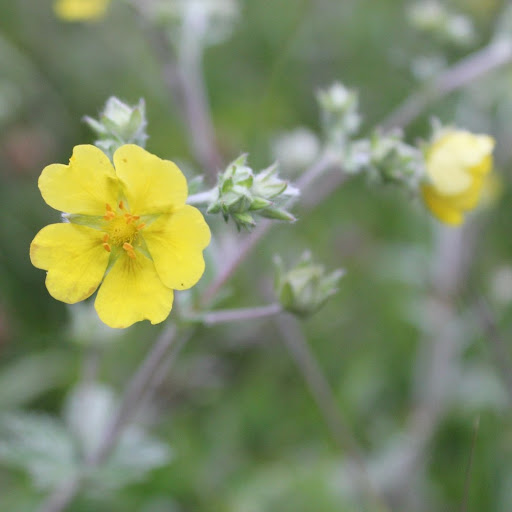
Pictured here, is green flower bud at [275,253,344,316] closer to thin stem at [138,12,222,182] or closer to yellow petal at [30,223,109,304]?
yellow petal at [30,223,109,304]

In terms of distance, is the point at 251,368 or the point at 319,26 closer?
the point at 251,368

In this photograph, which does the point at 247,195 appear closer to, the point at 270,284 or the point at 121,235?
the point at 121,235

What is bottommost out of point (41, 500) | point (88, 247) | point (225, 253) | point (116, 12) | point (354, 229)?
point (88, 247)

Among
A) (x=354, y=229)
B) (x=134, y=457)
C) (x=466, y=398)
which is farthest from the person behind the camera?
(x=354, y=229)

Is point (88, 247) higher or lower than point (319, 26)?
lower

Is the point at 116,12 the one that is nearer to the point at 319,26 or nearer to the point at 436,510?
the point at 319,26

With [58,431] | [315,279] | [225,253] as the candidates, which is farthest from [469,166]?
[58,431]

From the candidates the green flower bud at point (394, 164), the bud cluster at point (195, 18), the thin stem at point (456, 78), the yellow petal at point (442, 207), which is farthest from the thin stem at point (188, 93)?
the yellow petal at point (442, 207)
